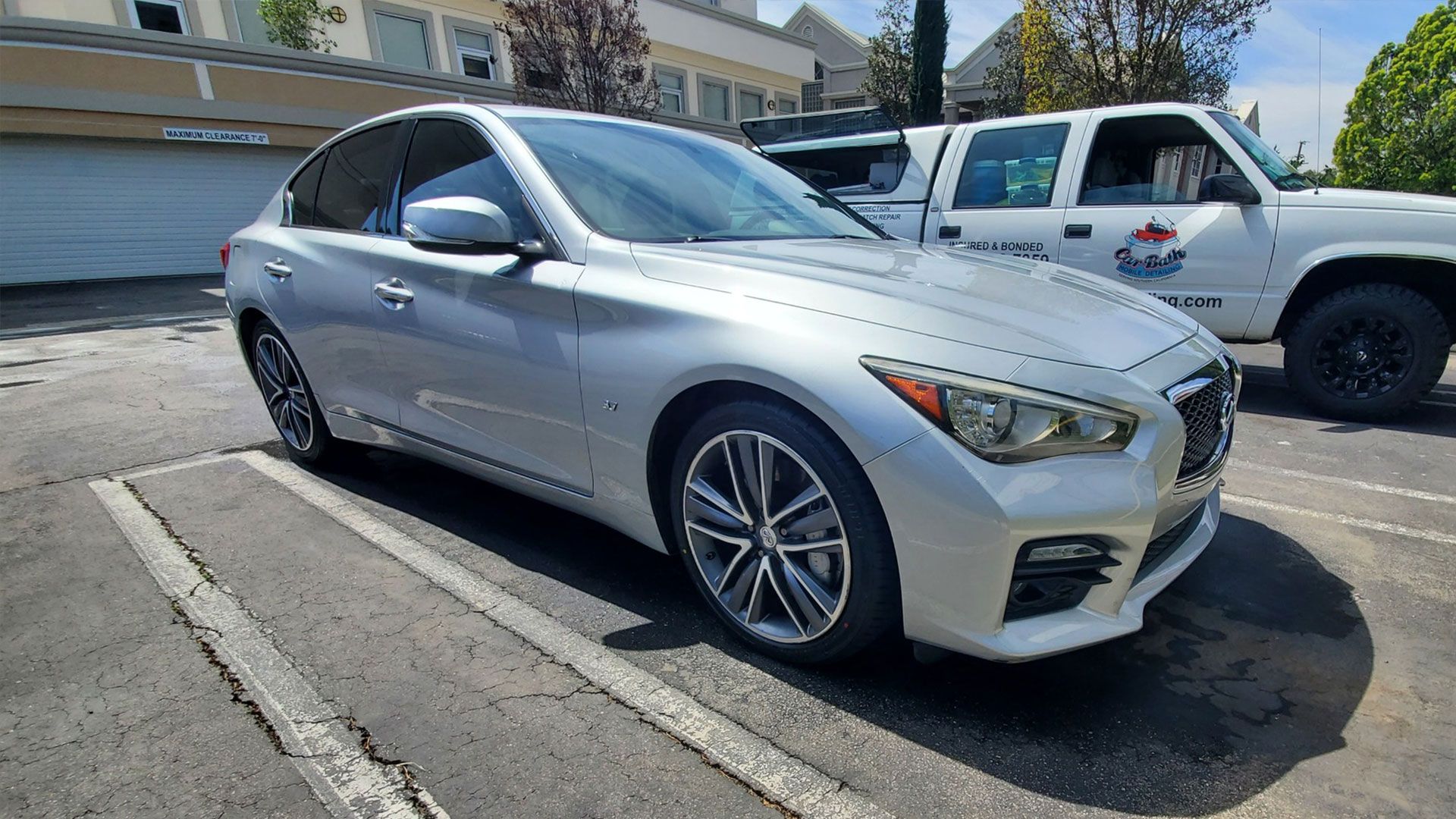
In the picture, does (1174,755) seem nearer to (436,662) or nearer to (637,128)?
(436,662)

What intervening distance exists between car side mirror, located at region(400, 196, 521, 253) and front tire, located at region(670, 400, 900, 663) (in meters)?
0.95

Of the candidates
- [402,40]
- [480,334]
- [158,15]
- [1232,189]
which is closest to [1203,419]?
[480,334]

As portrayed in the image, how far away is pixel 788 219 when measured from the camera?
10.3 feet

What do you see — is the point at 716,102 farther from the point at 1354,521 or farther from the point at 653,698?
the point at 653,698

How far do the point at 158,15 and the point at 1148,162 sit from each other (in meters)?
17.5

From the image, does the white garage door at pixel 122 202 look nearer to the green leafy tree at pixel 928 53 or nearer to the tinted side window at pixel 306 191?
the tinted side window at pixel 306 191

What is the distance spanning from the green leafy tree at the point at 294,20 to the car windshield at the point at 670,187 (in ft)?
50.9

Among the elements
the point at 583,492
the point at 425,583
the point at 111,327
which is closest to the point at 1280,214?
the point at 583,492

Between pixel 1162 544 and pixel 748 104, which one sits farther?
pixel 748 104

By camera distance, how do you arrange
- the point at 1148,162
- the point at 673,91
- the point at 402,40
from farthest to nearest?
the point at 673,91 → the point at 402,40 → the point at 1148,162

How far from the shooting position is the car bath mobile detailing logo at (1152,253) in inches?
200

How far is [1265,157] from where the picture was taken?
16.6 feet

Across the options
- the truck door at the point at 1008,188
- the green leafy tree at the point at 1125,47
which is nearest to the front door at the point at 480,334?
the truck door at the point at 1008,188

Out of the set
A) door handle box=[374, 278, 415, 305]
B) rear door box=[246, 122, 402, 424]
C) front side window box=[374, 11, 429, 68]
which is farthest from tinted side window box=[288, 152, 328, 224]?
front side window box=[374, 11, 429, 68]
